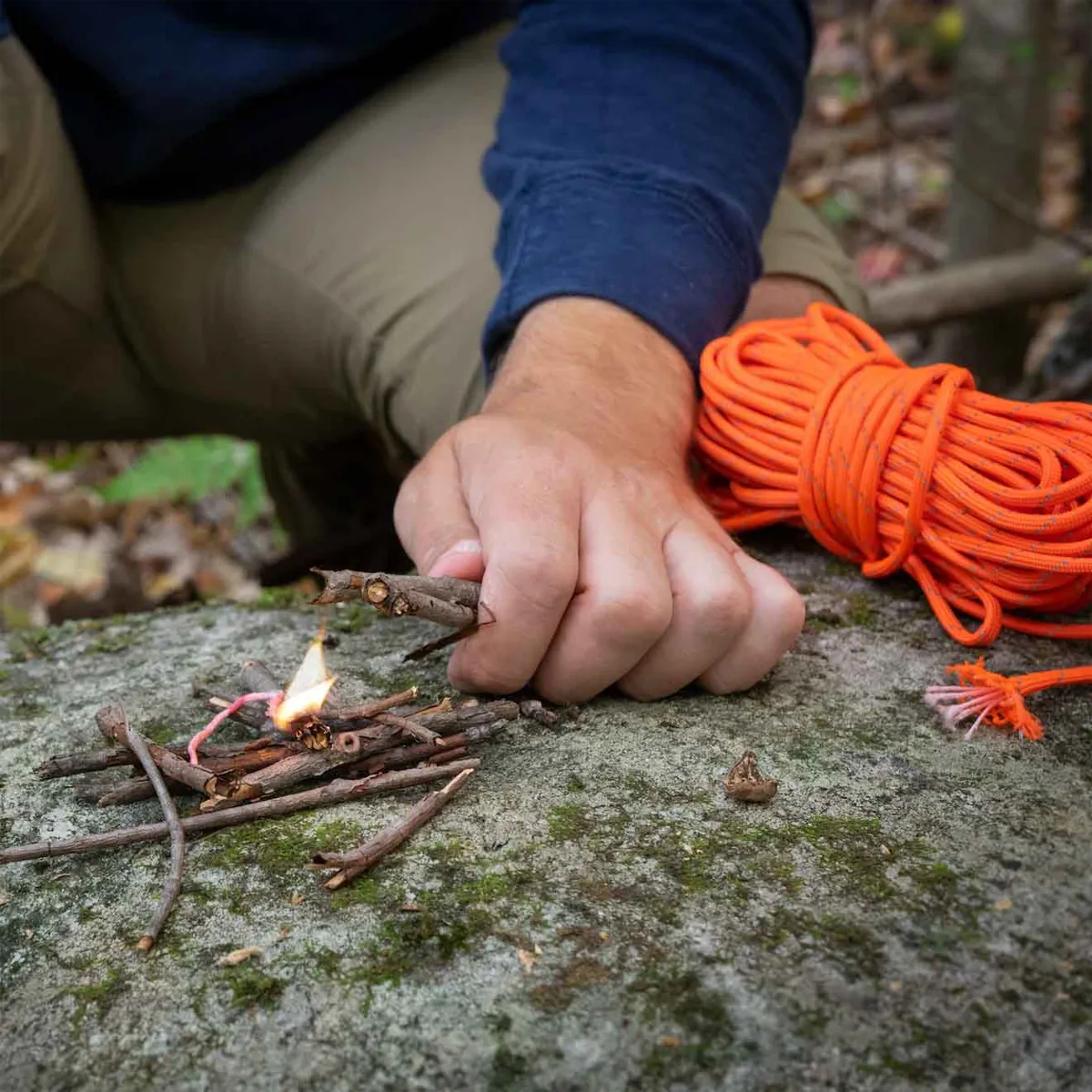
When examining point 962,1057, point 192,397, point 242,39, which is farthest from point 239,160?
point 962,1057

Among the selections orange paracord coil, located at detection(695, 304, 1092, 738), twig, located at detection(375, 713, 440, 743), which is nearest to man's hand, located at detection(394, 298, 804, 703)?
twig, located at detection(375, 713, 440, 743)

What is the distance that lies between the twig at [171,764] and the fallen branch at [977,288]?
3155mm

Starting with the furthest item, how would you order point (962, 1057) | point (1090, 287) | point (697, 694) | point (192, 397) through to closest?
1. point (1090, 287)
2. point (192, 397)
3. point (697, 694)
4. point (962, 1057)

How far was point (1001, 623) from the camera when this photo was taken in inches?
62.7

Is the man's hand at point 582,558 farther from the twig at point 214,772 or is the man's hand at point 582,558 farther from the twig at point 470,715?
the twig at point 214,772

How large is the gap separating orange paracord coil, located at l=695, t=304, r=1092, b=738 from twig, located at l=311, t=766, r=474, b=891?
0.67 meters

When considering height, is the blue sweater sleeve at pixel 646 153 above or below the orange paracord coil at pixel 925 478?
above

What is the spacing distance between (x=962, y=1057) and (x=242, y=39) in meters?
2.31

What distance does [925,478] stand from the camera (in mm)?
1592

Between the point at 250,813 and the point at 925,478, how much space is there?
104 centimetres

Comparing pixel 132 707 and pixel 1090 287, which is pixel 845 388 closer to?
pixel 132 707

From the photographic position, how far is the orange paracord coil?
4.94ft

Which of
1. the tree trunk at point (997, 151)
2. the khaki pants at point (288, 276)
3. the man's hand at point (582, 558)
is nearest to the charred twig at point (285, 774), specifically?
the man's hand at point (582, 558)

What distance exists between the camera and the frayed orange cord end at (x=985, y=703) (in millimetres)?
1394
